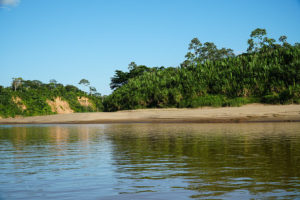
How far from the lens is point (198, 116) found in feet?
87.6

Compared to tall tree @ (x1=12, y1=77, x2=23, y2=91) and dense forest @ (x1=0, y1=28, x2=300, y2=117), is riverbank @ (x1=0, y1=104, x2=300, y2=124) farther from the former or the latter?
tall tree @ (x1=12, y1=77, x2=23, y2=91)

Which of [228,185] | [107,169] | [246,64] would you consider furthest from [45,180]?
[246,64]

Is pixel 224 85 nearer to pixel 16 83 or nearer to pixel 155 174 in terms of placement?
pixel 155 174

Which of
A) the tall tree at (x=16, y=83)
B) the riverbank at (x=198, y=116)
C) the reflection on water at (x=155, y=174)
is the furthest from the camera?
the tall tree at (x=16, y=83)

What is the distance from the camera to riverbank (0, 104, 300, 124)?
24141 mm

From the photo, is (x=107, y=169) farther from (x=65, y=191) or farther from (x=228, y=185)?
(x=228, y=185)

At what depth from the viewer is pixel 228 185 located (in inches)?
200

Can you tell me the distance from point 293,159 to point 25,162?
20.2 ft

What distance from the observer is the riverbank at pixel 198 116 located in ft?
79.2

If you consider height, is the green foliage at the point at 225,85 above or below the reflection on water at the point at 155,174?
above

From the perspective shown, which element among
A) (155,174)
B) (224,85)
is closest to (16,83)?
(224,85)

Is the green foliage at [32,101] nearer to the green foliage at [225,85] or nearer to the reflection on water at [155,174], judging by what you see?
the green foliage at [225,85]

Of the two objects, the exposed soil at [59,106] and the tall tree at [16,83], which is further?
the tall tree at [16,83]

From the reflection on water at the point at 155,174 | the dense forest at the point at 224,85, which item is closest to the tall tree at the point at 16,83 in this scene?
the dense forest at the point at 224,85
